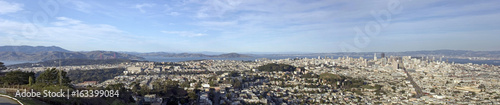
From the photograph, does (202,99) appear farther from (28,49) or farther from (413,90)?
(28,49)

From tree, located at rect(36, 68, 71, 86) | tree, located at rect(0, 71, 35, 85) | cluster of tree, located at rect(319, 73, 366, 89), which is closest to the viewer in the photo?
tree, located at rect(0, 71, 35, 85)

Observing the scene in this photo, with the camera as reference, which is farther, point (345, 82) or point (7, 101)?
point (345, 82)

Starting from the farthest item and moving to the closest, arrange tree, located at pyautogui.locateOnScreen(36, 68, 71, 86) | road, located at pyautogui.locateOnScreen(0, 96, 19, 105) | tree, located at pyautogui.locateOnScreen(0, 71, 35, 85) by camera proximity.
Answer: tree, located at pyautogui.locateOnScreen(36, 68, 71, 86), tree, located at pyautogui.locateOnScreen(0, 71, 35, 85), road, located at pyautogui.locateOnScreen(0, 96, 19, 105)

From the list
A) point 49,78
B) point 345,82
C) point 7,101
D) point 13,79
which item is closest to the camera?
point 7,101

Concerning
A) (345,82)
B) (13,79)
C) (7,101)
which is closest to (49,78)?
(13,79)

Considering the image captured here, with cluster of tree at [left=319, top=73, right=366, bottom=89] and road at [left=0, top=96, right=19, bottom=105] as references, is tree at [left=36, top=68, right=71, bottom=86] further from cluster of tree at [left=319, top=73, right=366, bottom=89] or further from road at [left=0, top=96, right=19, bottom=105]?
cluster of tree at [left=319, top=73, right=366, bottom=89]

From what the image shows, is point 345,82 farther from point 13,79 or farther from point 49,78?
point 13,79

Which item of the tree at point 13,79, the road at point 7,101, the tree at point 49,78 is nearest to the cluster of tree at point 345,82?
the tree at point 49,78

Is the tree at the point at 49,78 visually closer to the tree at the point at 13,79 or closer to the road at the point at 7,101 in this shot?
the tree at the point at 13,79

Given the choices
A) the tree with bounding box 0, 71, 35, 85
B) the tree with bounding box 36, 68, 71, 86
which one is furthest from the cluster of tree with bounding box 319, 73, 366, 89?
the tree with bounding box 0, 71, 35, 85

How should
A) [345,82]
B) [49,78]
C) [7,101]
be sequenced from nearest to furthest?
[7,101] < [49,78] < [345,82]

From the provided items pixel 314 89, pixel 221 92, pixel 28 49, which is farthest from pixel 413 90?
pixel 28 49
